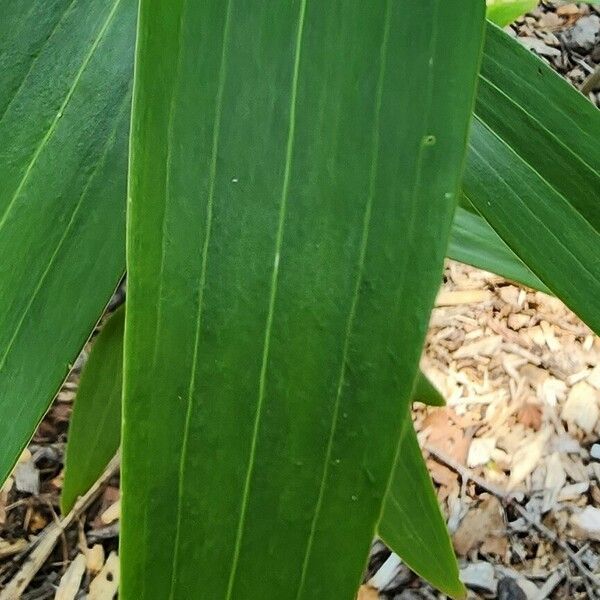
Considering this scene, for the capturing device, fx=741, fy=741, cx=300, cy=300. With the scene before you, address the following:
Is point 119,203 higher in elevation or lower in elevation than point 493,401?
higher

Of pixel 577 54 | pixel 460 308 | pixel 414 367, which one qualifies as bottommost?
pixel 460 308

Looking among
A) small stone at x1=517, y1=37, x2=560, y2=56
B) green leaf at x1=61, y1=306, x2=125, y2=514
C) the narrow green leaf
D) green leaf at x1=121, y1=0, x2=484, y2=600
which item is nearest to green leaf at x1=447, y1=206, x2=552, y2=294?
the narrow green leaf

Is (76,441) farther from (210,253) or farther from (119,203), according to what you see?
(210,253)

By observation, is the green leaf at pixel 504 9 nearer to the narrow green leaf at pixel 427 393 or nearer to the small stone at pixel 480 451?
the narrow green leaf at pixel 427 393

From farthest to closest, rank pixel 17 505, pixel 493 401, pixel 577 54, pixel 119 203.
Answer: pixel 577 54
pixel 493 401
pixel 17 505
pixel 119 203

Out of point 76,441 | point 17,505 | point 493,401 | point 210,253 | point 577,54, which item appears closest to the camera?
point 210,253

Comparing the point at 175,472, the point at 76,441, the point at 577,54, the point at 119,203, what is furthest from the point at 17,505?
the point at 577,54

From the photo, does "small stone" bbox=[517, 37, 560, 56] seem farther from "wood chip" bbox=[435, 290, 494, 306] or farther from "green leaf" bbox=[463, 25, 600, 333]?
"green leaf" bbox=[463, 25, 600, 333]
